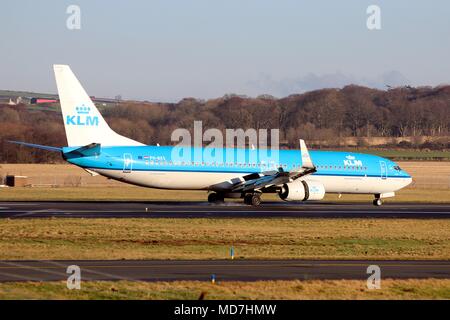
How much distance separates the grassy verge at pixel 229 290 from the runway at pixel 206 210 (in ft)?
72.0

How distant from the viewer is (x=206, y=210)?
48594 mm

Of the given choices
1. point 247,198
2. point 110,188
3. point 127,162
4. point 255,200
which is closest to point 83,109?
point 127,162

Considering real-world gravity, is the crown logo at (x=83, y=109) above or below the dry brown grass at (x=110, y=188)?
above

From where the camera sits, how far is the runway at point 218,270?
74.8 ft

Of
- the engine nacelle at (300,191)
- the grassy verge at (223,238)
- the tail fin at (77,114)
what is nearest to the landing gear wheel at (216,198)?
the engine nacelle at (300,191)

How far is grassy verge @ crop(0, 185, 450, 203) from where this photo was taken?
60.4 metres

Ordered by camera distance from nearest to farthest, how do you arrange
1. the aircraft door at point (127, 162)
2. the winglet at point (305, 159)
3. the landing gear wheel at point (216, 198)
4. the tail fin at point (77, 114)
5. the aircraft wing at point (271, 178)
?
the tail fin at point (77, 114) → the aircraft door at point (127, 162) → the winglet at point (305, 159) → the aircraft wing at point (271, 178) → the landing gear wheel at point (216, 198)

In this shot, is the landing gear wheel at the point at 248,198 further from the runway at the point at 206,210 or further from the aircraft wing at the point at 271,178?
the runway at the point at 206,210

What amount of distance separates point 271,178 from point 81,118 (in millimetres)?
12347

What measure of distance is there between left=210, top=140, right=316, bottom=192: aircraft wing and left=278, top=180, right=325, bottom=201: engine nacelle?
626mm

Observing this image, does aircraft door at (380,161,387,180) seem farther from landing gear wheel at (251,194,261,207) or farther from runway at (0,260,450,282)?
runway at (0,260,450,282)

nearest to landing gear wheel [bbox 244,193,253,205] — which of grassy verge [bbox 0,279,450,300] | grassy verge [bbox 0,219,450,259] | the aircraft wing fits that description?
the aircraft wing

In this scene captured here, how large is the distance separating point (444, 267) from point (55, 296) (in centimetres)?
1296

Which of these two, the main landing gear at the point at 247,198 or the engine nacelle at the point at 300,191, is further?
the main landing gear at the point at 247,198
